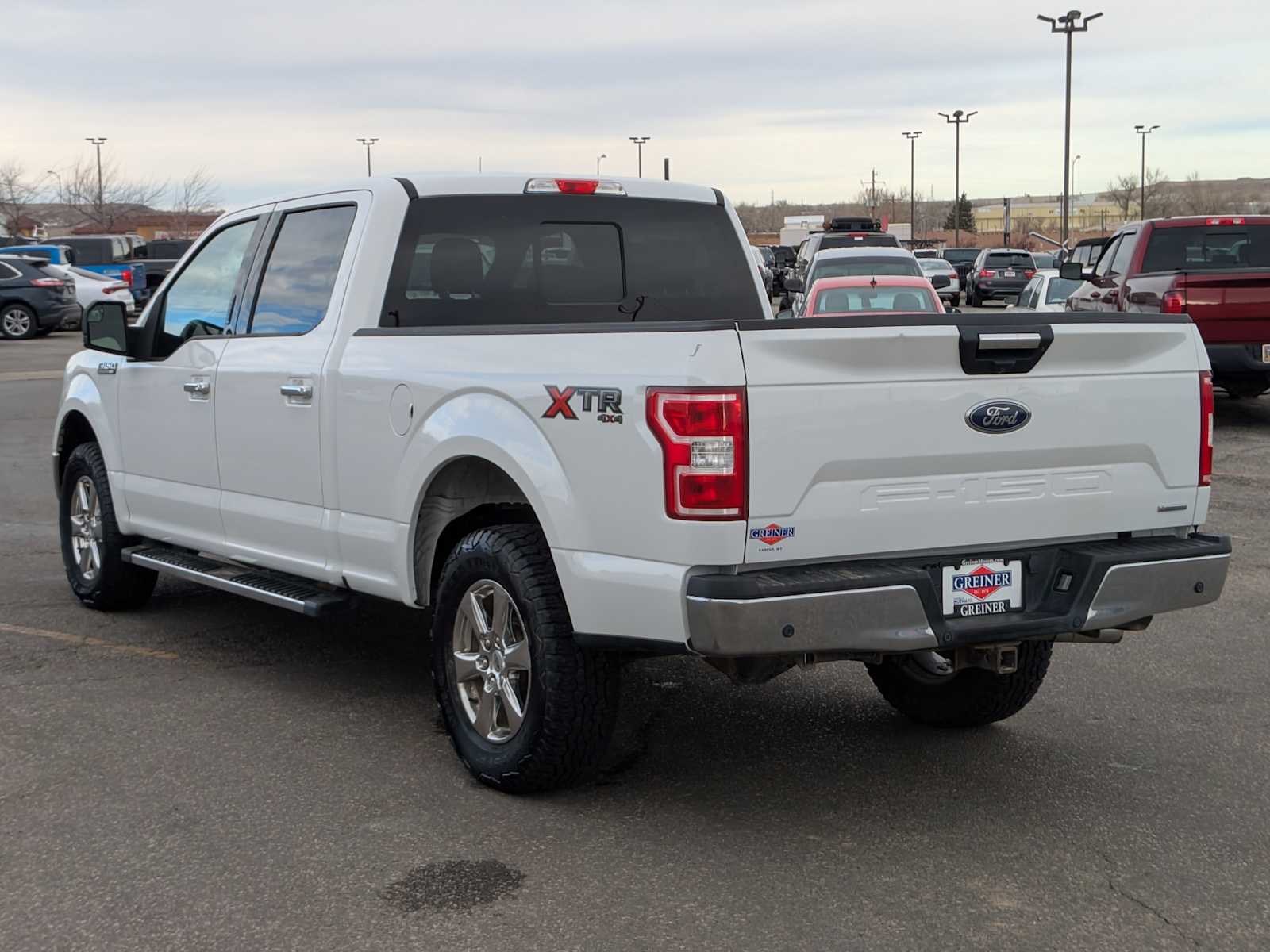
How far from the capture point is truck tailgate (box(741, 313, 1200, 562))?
13.7ft

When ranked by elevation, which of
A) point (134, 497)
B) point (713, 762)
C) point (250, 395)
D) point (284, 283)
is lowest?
point (713, 762)

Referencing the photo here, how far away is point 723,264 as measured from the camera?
6.50 m

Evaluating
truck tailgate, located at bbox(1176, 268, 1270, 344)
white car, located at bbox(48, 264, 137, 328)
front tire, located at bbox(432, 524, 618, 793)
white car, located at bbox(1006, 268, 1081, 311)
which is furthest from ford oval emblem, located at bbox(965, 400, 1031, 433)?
white car, located at bbox(48, 264, 137, 328)

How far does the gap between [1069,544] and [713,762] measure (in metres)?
1.46

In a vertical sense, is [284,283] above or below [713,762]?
above

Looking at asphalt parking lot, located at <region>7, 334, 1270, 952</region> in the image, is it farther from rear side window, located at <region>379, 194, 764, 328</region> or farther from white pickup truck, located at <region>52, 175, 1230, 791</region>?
rear side window, located at <region>379, 194, 764, 328</region>

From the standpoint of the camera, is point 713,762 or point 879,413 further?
point 713,762

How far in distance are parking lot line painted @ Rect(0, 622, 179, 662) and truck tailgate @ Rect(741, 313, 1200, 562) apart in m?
3.65

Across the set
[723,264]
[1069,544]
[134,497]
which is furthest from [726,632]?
[134,497]

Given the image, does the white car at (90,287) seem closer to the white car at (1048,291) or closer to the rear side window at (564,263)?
the white car at (1048,291)

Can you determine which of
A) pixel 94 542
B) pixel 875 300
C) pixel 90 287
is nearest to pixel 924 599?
pixel 94 542

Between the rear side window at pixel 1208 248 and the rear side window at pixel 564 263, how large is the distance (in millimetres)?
10217

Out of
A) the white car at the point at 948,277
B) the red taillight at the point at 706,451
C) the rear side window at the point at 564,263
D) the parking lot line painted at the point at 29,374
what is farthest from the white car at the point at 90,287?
the red taillight at the point at 706,451

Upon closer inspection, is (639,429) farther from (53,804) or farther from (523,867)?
(53,804)
